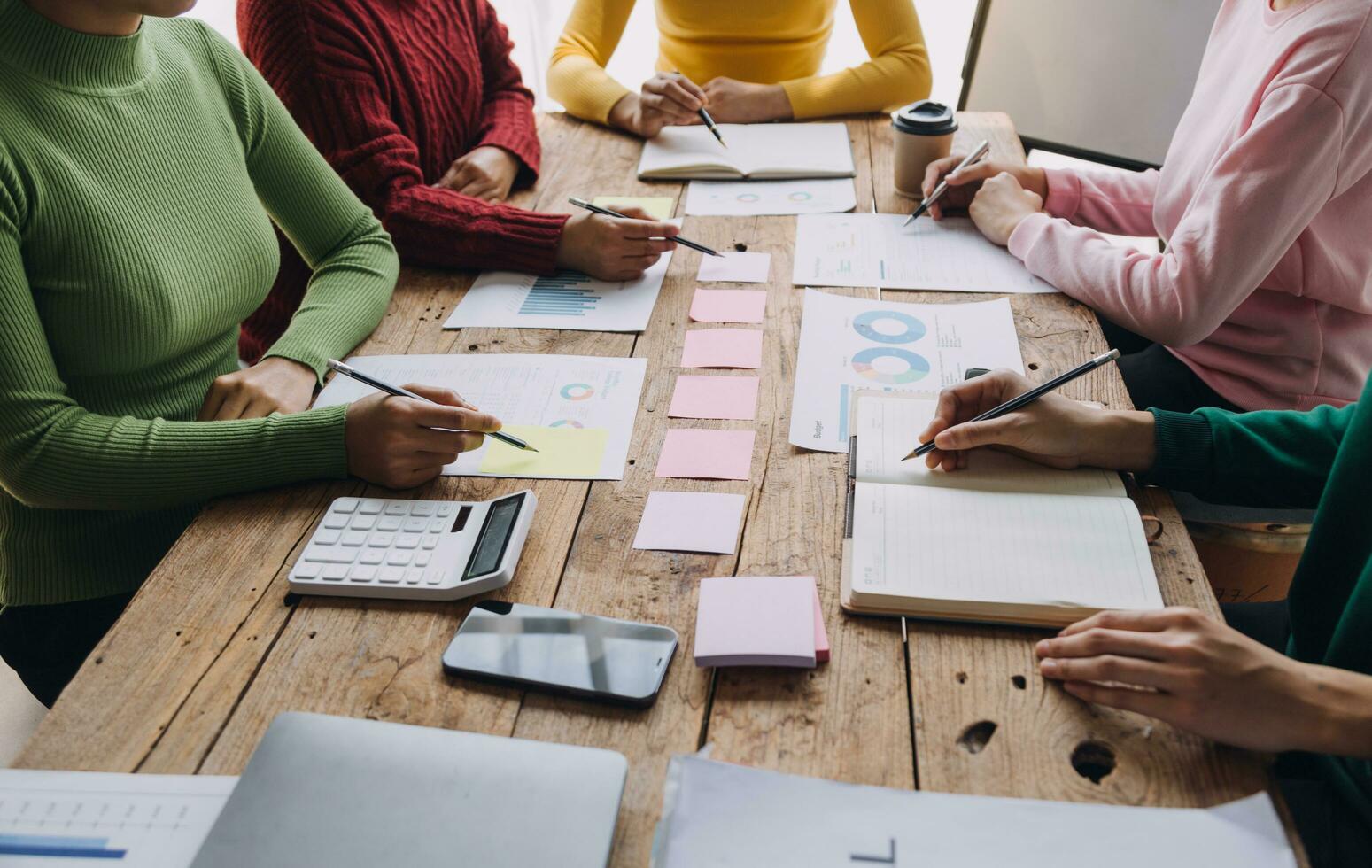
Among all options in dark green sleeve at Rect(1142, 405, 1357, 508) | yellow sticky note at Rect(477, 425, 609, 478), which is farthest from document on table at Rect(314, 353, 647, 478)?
dark green sleeve at Rect(1142, 405, 1357, 508)

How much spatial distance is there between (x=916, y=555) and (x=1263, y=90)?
2.33 feet

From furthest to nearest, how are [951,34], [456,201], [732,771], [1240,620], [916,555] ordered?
[951,34]
[456,201]
[1240,620]
[916,555]
[732,771]

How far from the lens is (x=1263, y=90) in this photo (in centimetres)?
105

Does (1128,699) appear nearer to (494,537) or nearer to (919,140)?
(494,537)

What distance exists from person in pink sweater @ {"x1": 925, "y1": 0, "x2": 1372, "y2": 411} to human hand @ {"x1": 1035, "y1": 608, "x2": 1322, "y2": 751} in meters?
0.54

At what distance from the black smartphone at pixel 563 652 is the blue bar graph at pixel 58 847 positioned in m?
0.24

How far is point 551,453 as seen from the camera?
96 cm

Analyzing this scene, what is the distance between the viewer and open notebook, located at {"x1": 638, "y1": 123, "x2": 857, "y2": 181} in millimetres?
1552

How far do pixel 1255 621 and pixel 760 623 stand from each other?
2.02ft

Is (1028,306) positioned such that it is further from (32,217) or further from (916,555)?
(32,217)

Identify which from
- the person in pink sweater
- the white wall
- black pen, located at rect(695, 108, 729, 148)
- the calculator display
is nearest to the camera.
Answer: the calculator display

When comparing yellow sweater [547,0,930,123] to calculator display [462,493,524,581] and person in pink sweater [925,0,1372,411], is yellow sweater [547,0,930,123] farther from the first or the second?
calculator display [462,493,524,581]

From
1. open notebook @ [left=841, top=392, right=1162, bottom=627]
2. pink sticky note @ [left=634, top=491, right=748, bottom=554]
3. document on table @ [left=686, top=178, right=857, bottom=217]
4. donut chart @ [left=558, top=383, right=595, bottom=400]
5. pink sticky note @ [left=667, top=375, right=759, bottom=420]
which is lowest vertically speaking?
document on table @ [left=686, top=178, right=857, bottom=217]

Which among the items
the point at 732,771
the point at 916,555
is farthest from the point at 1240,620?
the point at 732,771
